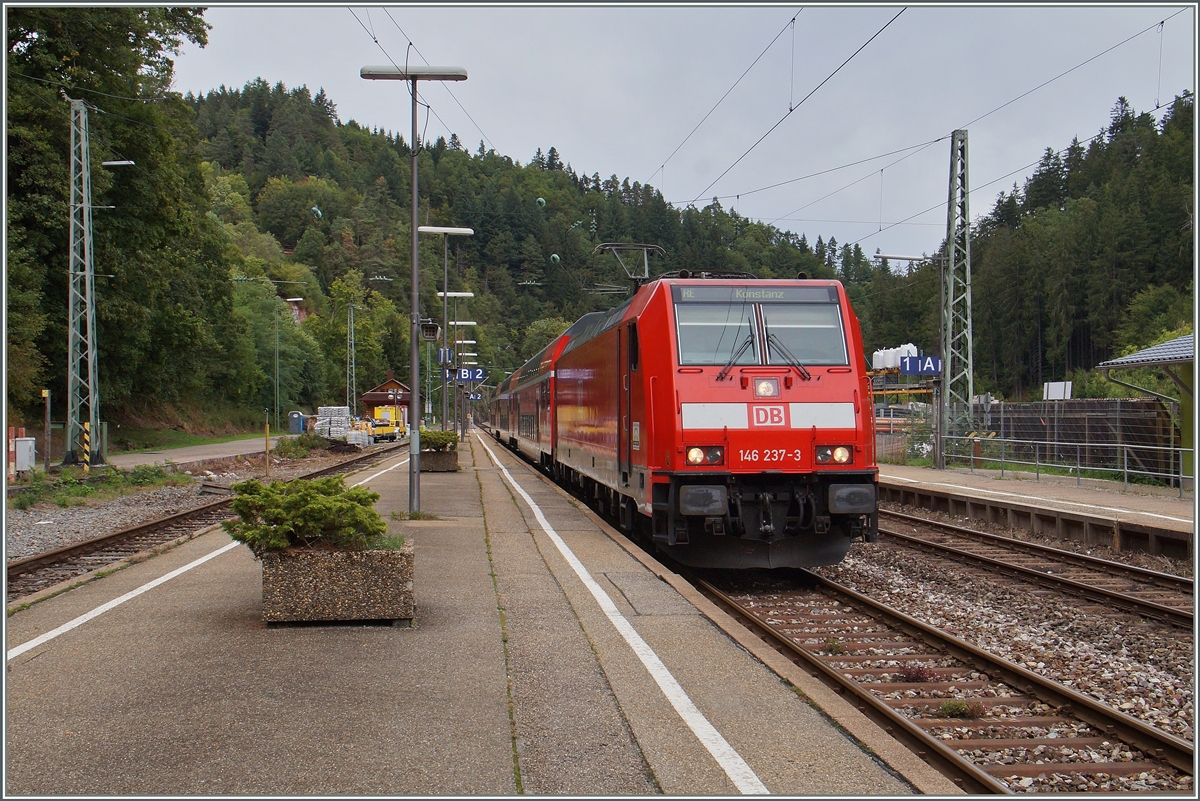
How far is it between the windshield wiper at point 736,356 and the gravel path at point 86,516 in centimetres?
882

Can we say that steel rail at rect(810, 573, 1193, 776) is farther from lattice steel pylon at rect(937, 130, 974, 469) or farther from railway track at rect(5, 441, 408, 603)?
lattice steel pylon at rect(937, 130, 974, 469)

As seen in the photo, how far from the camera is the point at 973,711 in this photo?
6.34m

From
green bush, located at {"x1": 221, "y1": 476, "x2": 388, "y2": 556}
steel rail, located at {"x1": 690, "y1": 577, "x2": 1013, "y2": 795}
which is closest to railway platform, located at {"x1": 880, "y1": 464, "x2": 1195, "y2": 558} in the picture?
steel rail, located at {"x1": 690, "y1": 577, "x2": 1013, "y2": 795}

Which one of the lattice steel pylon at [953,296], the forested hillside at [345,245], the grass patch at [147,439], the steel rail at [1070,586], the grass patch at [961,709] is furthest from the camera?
the grass patch at [147,439]

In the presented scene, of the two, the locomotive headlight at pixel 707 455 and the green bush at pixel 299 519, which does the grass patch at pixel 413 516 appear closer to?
the locomotive headlight at pixel 707 455

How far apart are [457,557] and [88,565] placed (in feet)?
15.3

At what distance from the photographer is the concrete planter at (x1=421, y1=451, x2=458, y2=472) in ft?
88.7

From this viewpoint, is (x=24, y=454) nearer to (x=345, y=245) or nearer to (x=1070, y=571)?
(x=1070, y=571)

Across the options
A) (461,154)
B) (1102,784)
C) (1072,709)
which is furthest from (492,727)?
(461,154)

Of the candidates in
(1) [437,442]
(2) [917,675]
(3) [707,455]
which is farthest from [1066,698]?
(1) [437,442]

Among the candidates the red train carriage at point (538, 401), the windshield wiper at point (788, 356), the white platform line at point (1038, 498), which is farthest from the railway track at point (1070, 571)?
the red train carriage at point (538, 401)

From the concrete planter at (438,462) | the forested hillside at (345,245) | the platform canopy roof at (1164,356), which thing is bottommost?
the concrete planter at (438,462)

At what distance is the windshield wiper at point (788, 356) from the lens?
1060 cm

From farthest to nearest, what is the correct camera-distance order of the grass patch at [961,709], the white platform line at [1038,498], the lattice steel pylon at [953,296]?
the lattice steel pylon at [953,296], the white platform line at [1038,498], the grass patch at [961,709]
